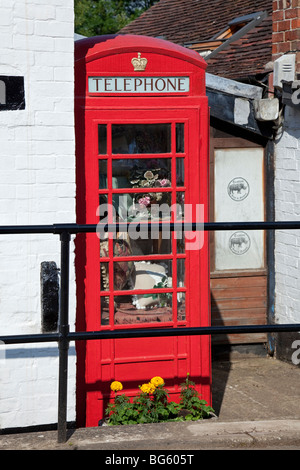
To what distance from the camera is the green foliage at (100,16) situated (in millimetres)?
17686

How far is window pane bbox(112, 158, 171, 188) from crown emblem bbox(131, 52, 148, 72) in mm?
603

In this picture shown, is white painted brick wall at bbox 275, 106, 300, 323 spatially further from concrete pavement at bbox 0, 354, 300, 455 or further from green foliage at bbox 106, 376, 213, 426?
concrete pavement at bbox 0, 354, 300, 455

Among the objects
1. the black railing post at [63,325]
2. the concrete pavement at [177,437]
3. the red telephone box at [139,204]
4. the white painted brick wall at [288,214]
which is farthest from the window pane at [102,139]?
the white painted brick wall at [288,214]

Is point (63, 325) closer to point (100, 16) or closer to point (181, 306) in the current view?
point (181, 306)

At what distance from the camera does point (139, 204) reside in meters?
5.22

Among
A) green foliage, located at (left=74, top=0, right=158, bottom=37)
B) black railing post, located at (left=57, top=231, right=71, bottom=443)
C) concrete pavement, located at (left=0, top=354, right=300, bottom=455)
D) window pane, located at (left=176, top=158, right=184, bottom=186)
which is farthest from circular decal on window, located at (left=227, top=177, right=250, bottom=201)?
green foliage, located at (left=74, top=0, right=158, bottom=37)

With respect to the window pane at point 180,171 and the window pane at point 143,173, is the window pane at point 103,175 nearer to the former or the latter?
the window pane at point 143,173

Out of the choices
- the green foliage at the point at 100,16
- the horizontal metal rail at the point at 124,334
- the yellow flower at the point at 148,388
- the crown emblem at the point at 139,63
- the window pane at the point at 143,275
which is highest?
the green foliage at the point at 100,16

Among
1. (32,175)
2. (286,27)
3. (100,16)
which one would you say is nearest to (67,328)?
(32,175)

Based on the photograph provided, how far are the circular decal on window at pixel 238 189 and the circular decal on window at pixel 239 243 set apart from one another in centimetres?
36

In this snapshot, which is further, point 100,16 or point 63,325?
point 100,16

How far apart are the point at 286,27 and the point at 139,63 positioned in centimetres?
258

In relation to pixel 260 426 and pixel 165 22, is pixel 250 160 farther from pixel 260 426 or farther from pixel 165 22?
pixel 165 22
